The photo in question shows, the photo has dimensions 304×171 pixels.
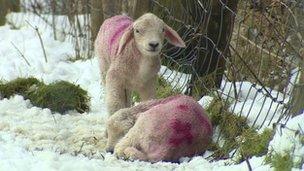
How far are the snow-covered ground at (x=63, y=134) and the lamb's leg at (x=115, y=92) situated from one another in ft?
1.02

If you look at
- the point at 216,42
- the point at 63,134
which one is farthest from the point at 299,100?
the point at 216,42

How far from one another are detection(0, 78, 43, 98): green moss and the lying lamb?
2.20 m

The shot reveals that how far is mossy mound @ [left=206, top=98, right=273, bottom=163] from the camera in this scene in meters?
5.21

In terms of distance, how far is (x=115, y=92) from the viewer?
253 inches

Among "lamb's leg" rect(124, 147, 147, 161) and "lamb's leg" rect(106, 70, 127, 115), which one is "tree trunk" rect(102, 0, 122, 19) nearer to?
"lamb's leg" rect(106, 70, 127, 115)

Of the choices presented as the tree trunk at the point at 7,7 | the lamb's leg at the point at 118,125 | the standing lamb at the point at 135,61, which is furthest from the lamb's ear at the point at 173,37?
the tree trunk at the point at 7,7

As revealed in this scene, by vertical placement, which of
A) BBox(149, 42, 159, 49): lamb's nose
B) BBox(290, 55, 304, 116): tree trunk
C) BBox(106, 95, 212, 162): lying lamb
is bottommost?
BBox(106, 95, 212, 162): lying lamb

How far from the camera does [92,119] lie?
7.11 m

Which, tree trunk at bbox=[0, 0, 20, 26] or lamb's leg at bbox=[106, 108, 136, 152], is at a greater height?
lamb's leg at bbox=[106, 108, 136, 152]

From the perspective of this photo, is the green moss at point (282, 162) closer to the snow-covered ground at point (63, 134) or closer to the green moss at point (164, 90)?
the snow-covered ground at point (63, 134)

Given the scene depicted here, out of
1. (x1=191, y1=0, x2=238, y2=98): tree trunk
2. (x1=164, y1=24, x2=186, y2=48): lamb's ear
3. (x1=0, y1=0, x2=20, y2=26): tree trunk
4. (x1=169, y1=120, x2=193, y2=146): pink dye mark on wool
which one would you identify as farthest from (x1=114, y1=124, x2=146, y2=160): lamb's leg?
(x1=0, y1=0, x2=20, y2=26): tree trunk

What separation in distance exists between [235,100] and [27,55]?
17.2 ft

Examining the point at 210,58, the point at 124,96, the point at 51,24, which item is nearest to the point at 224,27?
the point at 210,58

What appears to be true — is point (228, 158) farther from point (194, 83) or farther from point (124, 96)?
point (194, 83)
